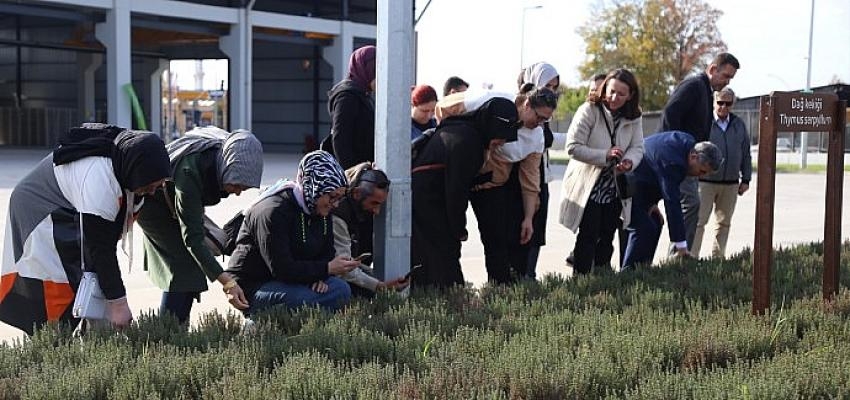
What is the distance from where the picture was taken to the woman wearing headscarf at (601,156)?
6.67m

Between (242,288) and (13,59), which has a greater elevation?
(13,59)

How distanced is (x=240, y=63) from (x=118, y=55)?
425cm

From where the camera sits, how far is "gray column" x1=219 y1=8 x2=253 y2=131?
31.3 metres

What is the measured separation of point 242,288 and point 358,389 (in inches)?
66.7

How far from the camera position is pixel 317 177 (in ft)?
15.4

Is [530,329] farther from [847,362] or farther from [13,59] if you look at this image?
[13,59]

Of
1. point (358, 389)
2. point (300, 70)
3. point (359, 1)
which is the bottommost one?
point (358, 389)

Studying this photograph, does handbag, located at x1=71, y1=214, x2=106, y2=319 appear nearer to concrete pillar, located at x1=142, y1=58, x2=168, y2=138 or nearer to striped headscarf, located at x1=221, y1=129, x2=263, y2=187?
striped headscarf, located at x1=221, y1=129, x2=263, y2=187

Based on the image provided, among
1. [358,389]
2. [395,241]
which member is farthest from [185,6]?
[358,389]

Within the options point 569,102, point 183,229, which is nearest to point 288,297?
point 183,229

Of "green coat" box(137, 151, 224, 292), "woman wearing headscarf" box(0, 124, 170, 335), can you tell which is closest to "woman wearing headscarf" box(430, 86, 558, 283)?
"green coat" box(137, 151, 224, 292)

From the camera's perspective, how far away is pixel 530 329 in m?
4.43

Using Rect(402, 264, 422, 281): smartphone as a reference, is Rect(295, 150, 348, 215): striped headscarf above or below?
above

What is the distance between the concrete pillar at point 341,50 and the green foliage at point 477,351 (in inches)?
1154
